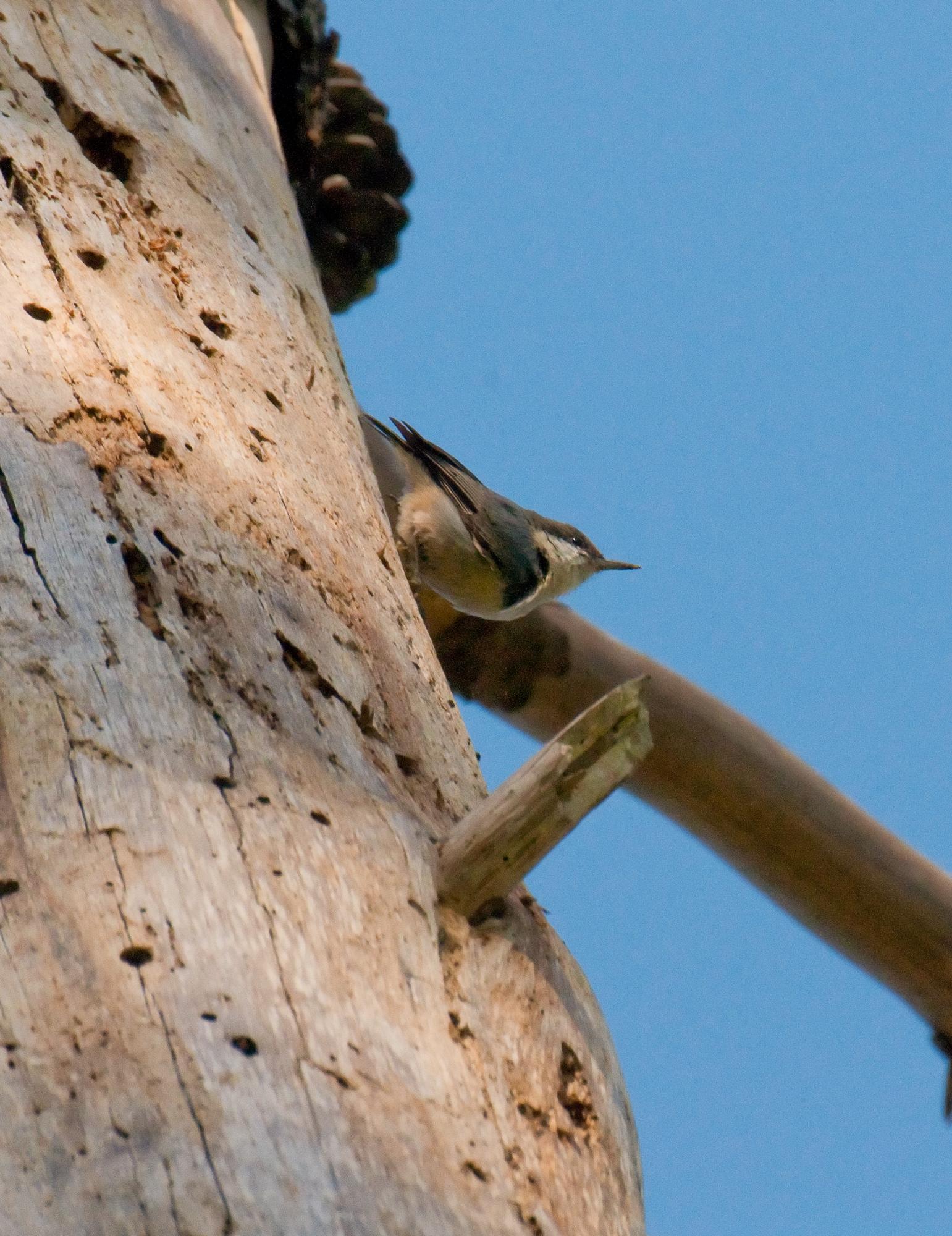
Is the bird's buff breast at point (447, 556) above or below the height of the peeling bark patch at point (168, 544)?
below

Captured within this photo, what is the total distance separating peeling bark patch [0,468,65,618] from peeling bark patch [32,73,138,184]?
0.84 metres

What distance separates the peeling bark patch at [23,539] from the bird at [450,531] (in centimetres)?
232

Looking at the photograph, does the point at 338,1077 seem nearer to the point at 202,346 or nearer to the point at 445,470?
the point at 202,346

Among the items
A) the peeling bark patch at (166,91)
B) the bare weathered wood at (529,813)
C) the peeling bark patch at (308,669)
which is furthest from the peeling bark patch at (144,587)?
the peeling bark patch at (166,91)

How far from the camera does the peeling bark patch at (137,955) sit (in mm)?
1308

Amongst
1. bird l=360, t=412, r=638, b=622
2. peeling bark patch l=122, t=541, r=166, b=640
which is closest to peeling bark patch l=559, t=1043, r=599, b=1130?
peeling bark patch l=122, t=541, r=166, b=640

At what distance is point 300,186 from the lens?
146 inches

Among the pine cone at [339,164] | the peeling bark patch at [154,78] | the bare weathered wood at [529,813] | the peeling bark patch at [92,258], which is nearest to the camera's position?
the bare weathered wood at [529,813]

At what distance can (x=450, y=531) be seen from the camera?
4.20 m

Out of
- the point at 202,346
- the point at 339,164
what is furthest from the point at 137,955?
the point at 339,164

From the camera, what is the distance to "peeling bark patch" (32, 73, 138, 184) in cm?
237

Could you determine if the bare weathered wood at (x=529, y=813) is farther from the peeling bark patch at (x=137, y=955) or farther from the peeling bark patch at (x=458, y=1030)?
the peeling bark patch at (x=137, y=955)

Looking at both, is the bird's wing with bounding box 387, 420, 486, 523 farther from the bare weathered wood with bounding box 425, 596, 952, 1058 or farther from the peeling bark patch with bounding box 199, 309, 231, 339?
the peeling bark patch with bounding box 199, 309, 231, 339

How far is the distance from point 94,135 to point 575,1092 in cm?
169
